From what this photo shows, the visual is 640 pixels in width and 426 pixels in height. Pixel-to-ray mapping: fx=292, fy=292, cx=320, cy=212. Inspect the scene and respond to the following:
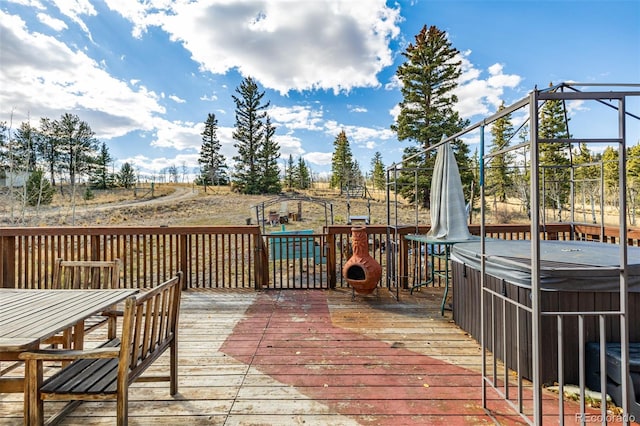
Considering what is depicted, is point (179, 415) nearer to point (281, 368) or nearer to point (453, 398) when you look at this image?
point (281, 368)

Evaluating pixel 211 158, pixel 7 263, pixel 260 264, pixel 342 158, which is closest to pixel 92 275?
pixel 260 264

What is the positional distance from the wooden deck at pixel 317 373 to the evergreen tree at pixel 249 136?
27.5m

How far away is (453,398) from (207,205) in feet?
81.6

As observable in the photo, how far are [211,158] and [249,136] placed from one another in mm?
7797

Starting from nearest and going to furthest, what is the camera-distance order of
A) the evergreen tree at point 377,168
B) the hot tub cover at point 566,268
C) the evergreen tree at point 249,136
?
the hot tub cover at point 566,268, the evergreen tree at point 249,136, the evergreen tree at point 377,168

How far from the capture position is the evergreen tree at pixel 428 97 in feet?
59.5

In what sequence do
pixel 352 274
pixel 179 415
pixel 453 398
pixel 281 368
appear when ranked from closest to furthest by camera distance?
pixel 179 415 < pixel 453 398 < pixel 281 368 < pixel 352 274

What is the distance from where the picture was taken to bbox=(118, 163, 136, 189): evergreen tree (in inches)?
1333

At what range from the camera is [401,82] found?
748 inches

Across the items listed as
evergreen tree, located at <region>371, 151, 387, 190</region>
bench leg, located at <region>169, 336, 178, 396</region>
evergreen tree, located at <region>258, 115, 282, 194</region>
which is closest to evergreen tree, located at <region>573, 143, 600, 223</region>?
bench leg, located at <region>169, 336, 178, 396</region>

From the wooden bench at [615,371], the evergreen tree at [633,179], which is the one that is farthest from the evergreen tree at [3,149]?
the evergreen tree at [633,179]

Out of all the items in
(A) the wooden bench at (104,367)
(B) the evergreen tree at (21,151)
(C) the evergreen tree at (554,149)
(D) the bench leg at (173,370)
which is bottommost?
(D) the bench leg at (173,370)

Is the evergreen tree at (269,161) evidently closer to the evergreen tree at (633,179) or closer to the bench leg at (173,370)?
the evergreen tree at (633,179)

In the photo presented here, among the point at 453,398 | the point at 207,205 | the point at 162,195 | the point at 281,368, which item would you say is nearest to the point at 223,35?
the point at 281,368
